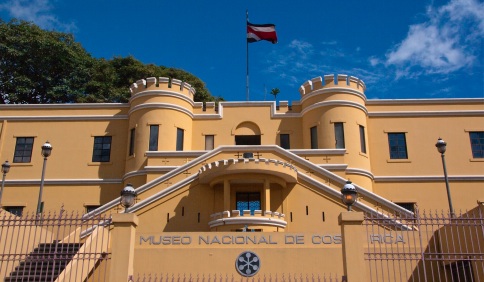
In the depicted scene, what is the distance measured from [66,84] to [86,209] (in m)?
17.7

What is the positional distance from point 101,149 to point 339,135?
45.4ft

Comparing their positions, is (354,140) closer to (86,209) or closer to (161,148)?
(161,148)

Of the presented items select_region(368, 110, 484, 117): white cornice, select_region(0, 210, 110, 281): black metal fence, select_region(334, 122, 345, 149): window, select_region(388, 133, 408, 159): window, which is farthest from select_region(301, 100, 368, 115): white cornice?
select_region(0, 210, 110, 281): black metal fence

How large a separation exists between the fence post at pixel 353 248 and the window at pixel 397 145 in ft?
58.4

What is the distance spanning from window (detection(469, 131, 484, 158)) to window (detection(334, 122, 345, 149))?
7765mm

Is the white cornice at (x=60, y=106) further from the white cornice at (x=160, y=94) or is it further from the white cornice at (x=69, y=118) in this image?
the white cornice at (x=160, y=94)

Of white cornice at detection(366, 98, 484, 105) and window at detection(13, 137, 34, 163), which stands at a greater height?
white cornice at detection(366, 98, 484, 105)

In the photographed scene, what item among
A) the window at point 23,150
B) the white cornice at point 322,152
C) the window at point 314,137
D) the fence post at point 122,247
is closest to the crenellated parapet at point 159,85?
the window at point 23,150

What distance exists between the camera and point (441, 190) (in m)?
28.5

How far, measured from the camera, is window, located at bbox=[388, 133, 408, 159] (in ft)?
97.1

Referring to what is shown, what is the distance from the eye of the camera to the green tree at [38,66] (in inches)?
1613

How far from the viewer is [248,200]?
2338 cm

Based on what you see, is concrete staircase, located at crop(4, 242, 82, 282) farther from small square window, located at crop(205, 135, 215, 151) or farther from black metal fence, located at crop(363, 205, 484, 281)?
small square window, located at crop(205, 135, 215, 151)

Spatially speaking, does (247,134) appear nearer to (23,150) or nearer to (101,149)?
(101,149)
